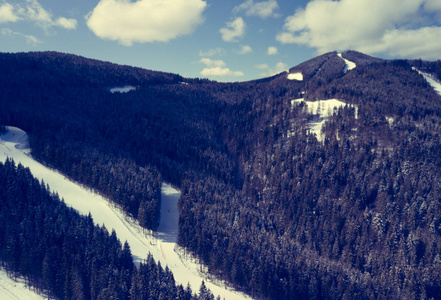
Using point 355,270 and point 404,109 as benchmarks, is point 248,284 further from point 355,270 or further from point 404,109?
point 404,109

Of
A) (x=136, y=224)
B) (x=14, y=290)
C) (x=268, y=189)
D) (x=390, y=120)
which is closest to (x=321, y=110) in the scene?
(x=390, y=120)

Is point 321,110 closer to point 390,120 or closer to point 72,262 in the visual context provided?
point 390,120

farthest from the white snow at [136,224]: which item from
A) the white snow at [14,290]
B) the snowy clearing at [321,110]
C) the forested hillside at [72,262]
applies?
the snowy clearing at [321,110]

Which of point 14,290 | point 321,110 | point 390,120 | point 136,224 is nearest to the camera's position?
point 14,290

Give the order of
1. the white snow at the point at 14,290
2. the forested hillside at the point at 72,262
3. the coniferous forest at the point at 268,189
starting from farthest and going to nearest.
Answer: the coniferous forest at the point at 268,189 → the white snow at the point at 14,290 → the forested hillside at the point at 72,262

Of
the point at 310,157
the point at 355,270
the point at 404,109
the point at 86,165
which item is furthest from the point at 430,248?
the point at 86,165

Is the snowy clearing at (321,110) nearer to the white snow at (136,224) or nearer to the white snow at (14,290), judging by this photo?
the white snow at (136,224)
